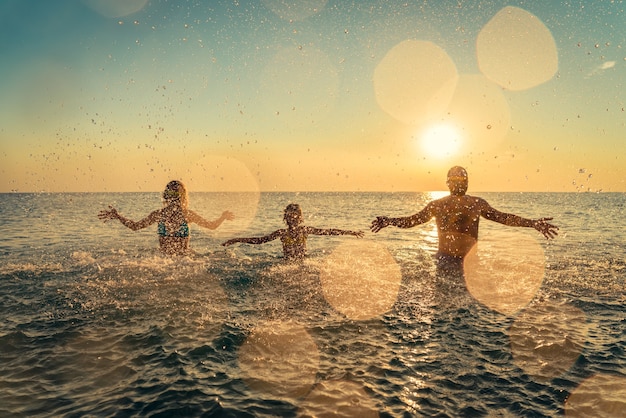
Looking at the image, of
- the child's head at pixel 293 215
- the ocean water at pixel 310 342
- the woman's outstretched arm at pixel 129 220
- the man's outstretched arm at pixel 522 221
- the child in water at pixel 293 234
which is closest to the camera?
the ocean water at pixel 310 342

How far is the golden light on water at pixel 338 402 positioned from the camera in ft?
14.1

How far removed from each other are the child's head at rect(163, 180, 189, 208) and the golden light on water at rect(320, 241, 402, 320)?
195 inches

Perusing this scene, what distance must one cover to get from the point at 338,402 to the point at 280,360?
1.34 m

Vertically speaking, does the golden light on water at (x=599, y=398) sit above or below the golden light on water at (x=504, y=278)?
below

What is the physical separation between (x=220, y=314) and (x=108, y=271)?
606 cm

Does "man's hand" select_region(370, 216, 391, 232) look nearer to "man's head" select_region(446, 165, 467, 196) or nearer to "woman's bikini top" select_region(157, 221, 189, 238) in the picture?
"man's head" select_region(446, 165, 467, 196)

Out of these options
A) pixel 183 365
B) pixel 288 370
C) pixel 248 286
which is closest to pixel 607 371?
pixel 288 370

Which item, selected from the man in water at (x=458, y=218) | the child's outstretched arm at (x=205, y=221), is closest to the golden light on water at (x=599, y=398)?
the man in water at (x=458, y=218)

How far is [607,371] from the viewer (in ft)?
17.2

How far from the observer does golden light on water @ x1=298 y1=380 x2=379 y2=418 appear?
4301 mm

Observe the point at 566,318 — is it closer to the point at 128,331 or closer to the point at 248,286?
the point at 248,286

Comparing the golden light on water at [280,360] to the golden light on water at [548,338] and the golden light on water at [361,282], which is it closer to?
the golden light on water at [361,282]

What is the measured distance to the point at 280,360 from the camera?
557 cm

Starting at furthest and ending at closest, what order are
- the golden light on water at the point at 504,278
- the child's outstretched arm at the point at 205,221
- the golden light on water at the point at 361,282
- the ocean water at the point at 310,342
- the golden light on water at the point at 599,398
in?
1. the child's outstretched arm at the point at 205,221
2. the golden light on water at the point at 504,278
3. the golden light on water at the point at 361,282
4. the ocean water at the point at 310,342
5. the golden light on water at the point at 599,398
